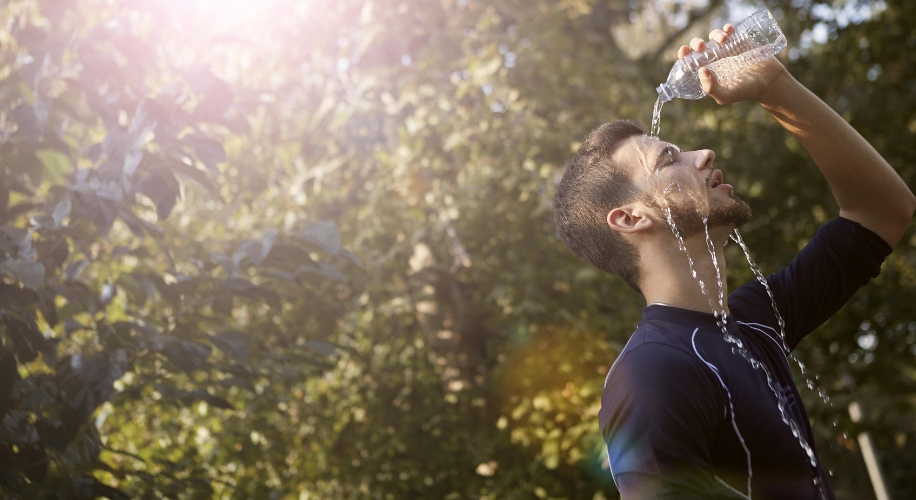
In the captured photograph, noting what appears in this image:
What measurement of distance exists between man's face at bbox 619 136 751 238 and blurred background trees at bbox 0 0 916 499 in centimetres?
107

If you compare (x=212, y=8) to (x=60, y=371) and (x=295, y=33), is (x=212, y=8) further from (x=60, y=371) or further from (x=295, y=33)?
(x=60, y=371)

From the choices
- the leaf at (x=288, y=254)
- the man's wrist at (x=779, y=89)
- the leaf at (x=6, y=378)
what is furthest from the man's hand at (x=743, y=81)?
the leaf at (x=6, y=378)

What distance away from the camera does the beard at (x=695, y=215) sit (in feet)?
5.49

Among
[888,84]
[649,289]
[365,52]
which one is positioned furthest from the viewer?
[888,84]

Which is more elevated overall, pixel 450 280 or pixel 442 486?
pixel 450 280

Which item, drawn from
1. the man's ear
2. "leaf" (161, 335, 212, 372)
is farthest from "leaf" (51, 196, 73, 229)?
the man's ear

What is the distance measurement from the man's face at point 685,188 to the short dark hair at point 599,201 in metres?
0.04

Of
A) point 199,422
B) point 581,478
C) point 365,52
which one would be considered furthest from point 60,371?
point 365,52

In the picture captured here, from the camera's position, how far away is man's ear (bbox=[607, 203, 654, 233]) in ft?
5.57

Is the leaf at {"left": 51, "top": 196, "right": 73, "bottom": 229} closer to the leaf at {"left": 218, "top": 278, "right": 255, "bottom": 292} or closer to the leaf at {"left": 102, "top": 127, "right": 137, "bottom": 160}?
the leaf at {"left": 102, "top": 127, "right": 137, "bottom": 160}

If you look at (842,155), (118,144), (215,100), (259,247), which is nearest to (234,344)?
(259,247)

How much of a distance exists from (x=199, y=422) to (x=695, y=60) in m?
3.06

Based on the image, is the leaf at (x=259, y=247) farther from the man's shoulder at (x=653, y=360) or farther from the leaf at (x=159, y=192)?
the man's shoulder at (x=653, y=360)

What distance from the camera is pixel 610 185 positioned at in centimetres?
179
